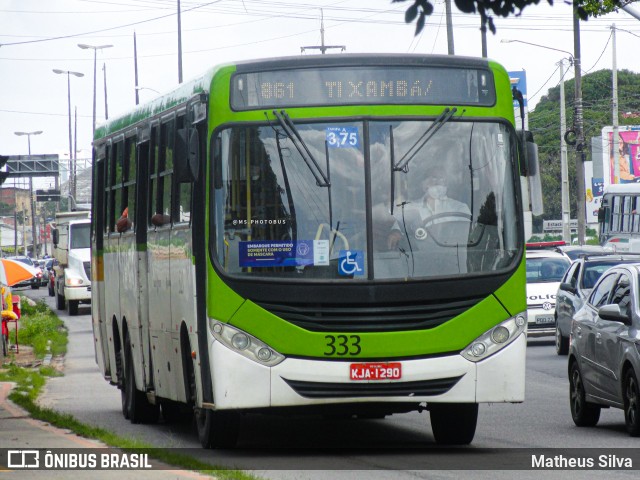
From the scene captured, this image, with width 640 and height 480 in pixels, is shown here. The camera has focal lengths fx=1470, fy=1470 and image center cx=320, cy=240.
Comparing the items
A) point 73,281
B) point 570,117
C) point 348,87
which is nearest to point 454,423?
point 348,87

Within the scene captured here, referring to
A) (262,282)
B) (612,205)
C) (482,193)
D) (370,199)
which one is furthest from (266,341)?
(612,205)

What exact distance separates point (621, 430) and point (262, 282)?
4437 mm

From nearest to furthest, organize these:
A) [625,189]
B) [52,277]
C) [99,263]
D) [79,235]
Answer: [99,263]
[79,235]
[625,189]
[52,277]

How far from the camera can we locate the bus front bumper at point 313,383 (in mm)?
11117

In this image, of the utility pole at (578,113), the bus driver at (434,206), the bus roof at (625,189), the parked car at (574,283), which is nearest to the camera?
the bus driver at (434,206)

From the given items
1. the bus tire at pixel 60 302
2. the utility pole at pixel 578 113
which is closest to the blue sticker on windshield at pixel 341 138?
the utility pole at pixel 578 113

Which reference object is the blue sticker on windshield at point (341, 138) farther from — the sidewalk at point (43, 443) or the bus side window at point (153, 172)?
the bus side window at point (153, 172)

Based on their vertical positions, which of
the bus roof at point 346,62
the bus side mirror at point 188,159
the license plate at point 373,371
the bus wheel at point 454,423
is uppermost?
the bus roof at point 346,62

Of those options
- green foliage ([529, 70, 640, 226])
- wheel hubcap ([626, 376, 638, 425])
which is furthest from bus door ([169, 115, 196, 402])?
green foliage ([529, 70, 640, 226])

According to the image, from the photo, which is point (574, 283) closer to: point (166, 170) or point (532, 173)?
point (166, 170)

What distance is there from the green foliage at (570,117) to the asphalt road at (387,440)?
3043 inches

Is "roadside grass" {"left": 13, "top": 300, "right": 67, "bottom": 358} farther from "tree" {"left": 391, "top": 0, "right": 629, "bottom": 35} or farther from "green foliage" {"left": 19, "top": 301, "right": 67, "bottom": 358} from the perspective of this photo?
"tree" {"left": 391, "top": 0, "right": 629, "bottom": 35}

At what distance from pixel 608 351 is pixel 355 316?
133 inches

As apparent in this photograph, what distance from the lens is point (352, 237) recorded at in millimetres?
11258
